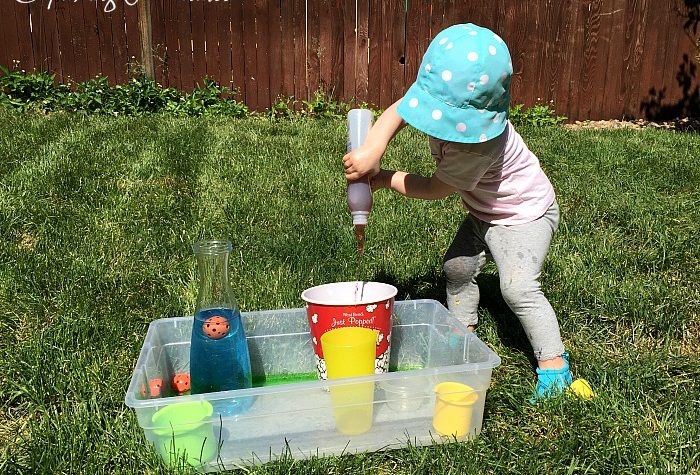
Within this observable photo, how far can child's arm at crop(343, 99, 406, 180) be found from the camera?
5.84 feet

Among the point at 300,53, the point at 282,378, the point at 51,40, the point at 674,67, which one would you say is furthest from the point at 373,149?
the point at 674,67

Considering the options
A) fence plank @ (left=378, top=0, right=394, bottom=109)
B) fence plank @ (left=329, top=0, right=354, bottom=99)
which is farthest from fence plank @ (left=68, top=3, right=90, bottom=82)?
fence plank @ (left=378, top=0, right=394, bottom=109)

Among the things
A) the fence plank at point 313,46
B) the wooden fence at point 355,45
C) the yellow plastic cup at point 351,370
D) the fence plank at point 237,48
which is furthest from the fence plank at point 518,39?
the yellow plastic cup at point 351,370

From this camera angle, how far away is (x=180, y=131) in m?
5.02

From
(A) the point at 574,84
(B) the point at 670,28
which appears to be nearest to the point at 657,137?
(A) the point at 574,84

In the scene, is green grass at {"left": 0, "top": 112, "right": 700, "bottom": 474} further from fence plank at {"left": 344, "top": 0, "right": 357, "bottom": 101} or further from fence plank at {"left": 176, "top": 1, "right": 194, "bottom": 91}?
fence plank at {"left": 344, "top": 0, "right": 357, "bottom": 101}

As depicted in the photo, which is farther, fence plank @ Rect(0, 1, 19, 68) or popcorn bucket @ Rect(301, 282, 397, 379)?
fence plank @ Rect(0, 1, 19, 68)

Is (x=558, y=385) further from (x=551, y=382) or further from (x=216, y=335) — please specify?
(x=216, y=335)

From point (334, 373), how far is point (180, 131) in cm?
368

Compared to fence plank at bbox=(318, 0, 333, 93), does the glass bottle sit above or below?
below

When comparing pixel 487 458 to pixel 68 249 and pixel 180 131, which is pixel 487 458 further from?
pixel 180 131

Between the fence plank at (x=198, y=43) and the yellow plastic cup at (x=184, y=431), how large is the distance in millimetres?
5295

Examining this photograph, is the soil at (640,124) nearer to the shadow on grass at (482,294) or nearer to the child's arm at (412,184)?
the shadow on grass at (482,294)

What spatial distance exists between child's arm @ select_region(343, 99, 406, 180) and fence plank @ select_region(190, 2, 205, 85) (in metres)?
4.95
